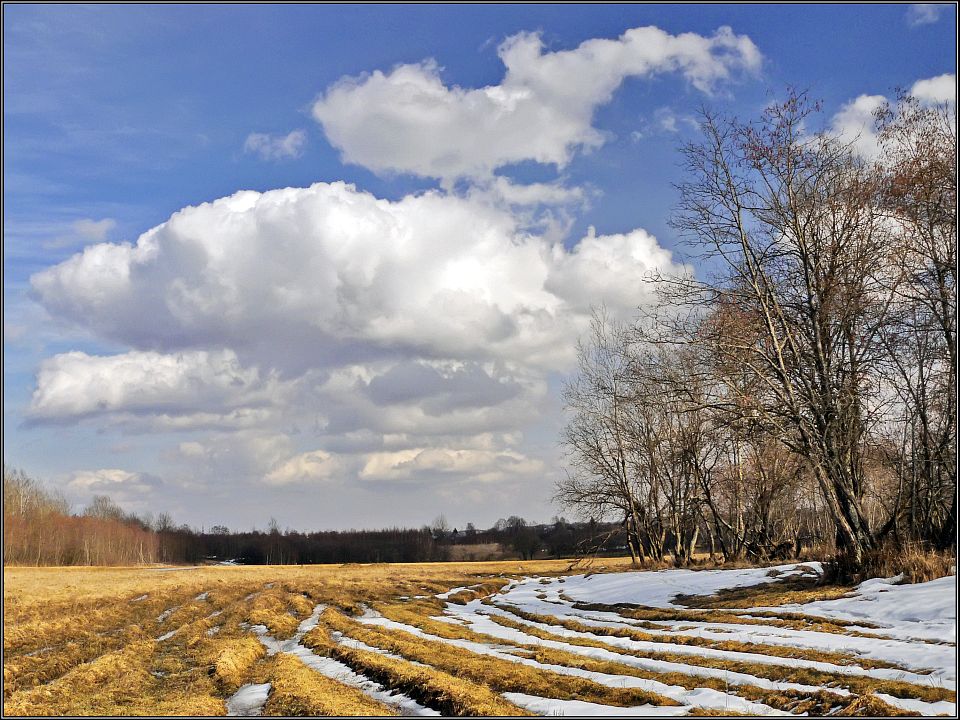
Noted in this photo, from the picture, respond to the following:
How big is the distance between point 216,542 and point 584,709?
116317 millimetres

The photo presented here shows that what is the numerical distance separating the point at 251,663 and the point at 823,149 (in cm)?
1823

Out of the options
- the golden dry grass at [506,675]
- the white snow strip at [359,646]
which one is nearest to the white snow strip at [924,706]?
the golden dry grass at [506,675]

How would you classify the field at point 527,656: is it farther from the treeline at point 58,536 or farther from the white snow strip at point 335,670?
the treeline at point 58,536

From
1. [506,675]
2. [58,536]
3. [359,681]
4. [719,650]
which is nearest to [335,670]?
[359,681]

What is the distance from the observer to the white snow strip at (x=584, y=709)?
8078mm

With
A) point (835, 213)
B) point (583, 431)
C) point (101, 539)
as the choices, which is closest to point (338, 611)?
point (835, 213)

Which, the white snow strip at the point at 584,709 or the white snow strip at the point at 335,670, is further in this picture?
the white snow strip at the point at 335,670

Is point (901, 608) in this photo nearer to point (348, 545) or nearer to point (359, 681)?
point (359, 681)

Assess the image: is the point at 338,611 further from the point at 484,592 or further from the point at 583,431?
the point at 583,431

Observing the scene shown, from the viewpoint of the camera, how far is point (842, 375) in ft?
64.5

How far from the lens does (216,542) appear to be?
115 meters

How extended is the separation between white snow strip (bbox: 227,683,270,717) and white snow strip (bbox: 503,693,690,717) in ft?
9.95

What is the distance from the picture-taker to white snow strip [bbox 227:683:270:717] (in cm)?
904

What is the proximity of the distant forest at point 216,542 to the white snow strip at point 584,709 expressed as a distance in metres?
59.6
